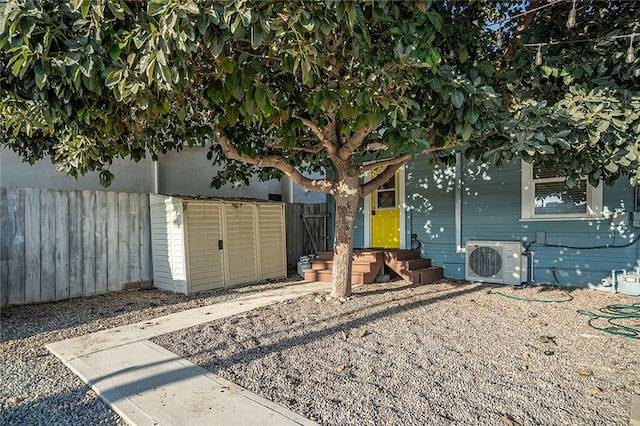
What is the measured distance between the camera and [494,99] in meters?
3.39

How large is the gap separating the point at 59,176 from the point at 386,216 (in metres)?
6.30

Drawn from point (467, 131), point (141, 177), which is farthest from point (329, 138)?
point (141, 177)

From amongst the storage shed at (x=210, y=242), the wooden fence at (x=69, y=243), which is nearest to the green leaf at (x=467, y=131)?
the storage shed at (x=210, y=242)

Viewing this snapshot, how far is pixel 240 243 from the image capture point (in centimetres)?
679

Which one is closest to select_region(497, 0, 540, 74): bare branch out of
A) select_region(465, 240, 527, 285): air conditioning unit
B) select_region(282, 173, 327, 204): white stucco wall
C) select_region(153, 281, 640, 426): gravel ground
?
select_region(465, 240, 527, 285): air conditioning unit

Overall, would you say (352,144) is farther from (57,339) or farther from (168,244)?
(57,339)

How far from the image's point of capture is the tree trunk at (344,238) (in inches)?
202

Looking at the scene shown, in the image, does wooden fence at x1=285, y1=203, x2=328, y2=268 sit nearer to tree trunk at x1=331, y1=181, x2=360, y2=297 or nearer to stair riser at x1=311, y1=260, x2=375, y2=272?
stair riser at x1=311, y1=260, x2=375, y2=272

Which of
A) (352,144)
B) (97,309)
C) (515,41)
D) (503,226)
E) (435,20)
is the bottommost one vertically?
(97,309)

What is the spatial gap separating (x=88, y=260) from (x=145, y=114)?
12.0ft

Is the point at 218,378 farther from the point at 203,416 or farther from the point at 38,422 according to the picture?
the point at 38,422

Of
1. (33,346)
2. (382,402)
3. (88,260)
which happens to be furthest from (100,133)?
(382,402)

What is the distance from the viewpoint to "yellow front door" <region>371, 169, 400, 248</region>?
308 inches

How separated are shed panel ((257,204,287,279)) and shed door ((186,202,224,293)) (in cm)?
91
